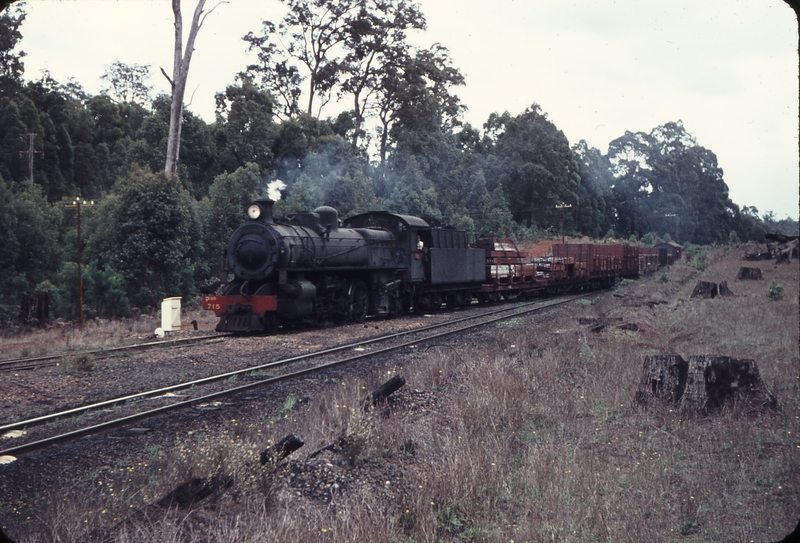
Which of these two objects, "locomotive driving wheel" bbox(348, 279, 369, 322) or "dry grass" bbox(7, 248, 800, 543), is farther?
"locomotive driving wheel" bbox(348, 279, 369, 322)

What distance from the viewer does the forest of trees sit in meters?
25.5

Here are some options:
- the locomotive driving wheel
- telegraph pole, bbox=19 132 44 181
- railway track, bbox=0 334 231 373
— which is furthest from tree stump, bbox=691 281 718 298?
telegraph pole, bbox=19 132 44 181

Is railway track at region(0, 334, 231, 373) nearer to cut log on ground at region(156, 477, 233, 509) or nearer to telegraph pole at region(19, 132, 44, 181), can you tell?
cut log on ground at region(156, 477, 233, 509)

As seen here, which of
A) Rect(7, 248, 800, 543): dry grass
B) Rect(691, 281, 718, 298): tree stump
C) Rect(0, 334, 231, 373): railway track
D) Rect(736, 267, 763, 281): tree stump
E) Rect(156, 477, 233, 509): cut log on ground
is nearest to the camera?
Rect(7, 248, 800, 543): dry grass

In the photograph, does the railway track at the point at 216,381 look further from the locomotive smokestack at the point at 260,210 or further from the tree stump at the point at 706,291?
the tree stump at the point at 706,291

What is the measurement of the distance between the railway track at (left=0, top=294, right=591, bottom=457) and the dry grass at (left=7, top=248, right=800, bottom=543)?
46.8 inches

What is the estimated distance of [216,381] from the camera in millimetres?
10070

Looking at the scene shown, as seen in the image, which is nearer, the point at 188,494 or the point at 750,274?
the point at 188,494

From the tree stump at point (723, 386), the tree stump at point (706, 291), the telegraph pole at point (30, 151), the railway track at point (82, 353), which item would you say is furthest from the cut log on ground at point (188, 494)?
the telegraph pole at point (30, 151)

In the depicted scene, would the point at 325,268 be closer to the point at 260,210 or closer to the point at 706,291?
the point at 260,210

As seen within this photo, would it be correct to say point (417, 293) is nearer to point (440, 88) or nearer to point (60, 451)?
point (60, 451)

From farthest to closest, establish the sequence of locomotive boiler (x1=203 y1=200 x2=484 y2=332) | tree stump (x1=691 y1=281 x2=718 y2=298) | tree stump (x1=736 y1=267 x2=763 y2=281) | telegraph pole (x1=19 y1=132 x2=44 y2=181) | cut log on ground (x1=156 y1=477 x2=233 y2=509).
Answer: telegraph pole (x1=19 y1=132 x2=44 y2=181), tree stump (x1=736 y1=267 x2=763 y2=281), tree stump (x1=691 y1=281 x2=718 y2=298), locomotive boiler (x1=203 y1=200 x2=484 y2=332), cut log on ground (x1=156 y1=477 x2=233 y2=509)

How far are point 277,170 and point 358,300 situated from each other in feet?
61.7

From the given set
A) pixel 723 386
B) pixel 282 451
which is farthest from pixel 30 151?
pixel 723 386
